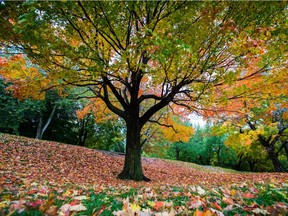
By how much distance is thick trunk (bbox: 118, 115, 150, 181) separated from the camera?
717cm

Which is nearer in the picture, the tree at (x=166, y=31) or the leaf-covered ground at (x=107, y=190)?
the leaf-covered ground at (x=107, y=190)

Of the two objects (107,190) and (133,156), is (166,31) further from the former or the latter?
(133,156)

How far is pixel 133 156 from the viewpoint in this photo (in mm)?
7363

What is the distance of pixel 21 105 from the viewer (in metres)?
15.2

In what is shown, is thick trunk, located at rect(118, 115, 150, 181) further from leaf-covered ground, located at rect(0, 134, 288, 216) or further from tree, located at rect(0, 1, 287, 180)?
tree, located at rect(0, 1, 287, 180)

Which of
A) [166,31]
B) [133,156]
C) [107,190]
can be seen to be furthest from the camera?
[133,156]

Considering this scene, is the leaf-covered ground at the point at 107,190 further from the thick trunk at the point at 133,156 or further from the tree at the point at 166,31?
the tree at the point at 166,31

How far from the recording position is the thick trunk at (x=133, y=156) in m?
7.17

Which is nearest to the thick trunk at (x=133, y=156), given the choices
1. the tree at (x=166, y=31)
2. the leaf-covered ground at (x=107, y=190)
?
the leaf-covered ground at (x=107, y=190)

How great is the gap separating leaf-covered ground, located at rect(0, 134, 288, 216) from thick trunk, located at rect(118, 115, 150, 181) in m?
0.53

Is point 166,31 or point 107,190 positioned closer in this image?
point 107,190

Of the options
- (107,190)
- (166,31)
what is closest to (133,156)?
(107,190)

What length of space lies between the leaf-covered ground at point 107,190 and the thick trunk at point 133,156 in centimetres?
53

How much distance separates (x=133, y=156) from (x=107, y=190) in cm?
345
